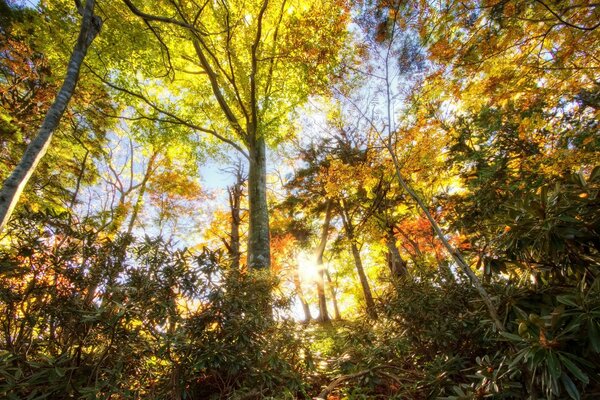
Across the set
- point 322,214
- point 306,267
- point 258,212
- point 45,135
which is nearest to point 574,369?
point 45,135

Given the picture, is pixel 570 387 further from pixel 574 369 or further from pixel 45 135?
pixel 45 135

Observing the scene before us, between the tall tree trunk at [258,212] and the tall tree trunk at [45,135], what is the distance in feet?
11.4

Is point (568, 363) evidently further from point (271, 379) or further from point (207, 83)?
point (207, 83)

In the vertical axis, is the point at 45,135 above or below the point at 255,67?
below

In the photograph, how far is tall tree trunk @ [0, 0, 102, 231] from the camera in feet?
7.75

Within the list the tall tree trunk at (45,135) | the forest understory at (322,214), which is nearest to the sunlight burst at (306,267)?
the forest understory at (322,214)

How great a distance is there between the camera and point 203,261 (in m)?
2.71

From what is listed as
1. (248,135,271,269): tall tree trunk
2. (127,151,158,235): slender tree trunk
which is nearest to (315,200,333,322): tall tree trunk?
(248,135,271,269): tall tree trunk

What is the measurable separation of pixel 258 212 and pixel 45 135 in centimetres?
386

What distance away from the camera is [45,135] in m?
2.76

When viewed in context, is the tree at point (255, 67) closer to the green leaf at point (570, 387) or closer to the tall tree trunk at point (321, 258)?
the tall tree trunk at point (321, 258)

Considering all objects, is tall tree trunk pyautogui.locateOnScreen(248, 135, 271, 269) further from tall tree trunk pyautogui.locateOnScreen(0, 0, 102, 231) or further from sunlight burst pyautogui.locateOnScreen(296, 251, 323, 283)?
sunlight burst pyautogui.locateOnScreen(296, 251, 323, 283)

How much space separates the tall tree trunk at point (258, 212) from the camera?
5.45 meters

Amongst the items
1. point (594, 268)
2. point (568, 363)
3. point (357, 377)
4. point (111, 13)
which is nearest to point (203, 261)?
point (357, 377)
